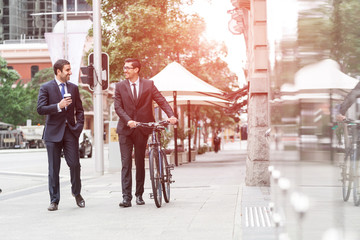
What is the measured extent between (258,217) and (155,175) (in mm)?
1623

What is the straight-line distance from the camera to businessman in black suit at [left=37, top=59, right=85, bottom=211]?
292 inches

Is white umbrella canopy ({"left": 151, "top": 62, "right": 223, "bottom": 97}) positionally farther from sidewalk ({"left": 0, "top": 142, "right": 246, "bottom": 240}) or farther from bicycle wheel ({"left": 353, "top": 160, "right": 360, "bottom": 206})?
bicycle wheel ({"left": 353, "top": 160, "right": 360, "bottom": 206})

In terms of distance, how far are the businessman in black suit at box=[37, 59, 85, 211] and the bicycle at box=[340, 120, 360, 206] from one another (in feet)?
19.9

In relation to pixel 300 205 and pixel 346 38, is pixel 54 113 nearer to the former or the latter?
pixel 300 205

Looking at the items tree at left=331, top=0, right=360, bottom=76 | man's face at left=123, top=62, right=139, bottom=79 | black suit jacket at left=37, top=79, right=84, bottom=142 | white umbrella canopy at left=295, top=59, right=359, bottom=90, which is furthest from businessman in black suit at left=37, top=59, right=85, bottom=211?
tree at left=331, top=0, right=360, bottom=76

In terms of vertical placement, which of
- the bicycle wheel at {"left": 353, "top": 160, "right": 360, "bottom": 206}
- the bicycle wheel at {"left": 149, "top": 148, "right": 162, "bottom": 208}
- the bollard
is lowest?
the bicycle wheel at {"left": 149, "top": 148, "right": 162, "bottom": 208}

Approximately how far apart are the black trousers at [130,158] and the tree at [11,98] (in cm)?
5309

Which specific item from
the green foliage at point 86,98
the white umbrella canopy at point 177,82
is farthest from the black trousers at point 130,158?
the green foliage at point 86,98

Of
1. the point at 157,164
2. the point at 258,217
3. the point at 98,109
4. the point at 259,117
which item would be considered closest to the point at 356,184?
the point at 258,217

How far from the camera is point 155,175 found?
7.24 meters

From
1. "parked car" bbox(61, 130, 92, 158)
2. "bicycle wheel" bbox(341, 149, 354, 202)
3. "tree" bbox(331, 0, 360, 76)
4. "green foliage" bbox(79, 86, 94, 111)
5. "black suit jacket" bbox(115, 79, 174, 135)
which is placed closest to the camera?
"tree" bbox(331, 0, 360, 76)

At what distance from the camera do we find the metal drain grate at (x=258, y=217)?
5.50m

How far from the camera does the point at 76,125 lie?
7676mm

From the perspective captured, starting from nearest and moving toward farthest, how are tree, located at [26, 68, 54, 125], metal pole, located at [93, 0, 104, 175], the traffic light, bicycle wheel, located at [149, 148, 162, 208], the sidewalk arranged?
the sidewalk → bicycle wheel, located at [149, 148, 162, 208] → the traffic light → metal pole, located at [93, 0, 104, 175] → tree, located at [26, 68, 54, 125]
